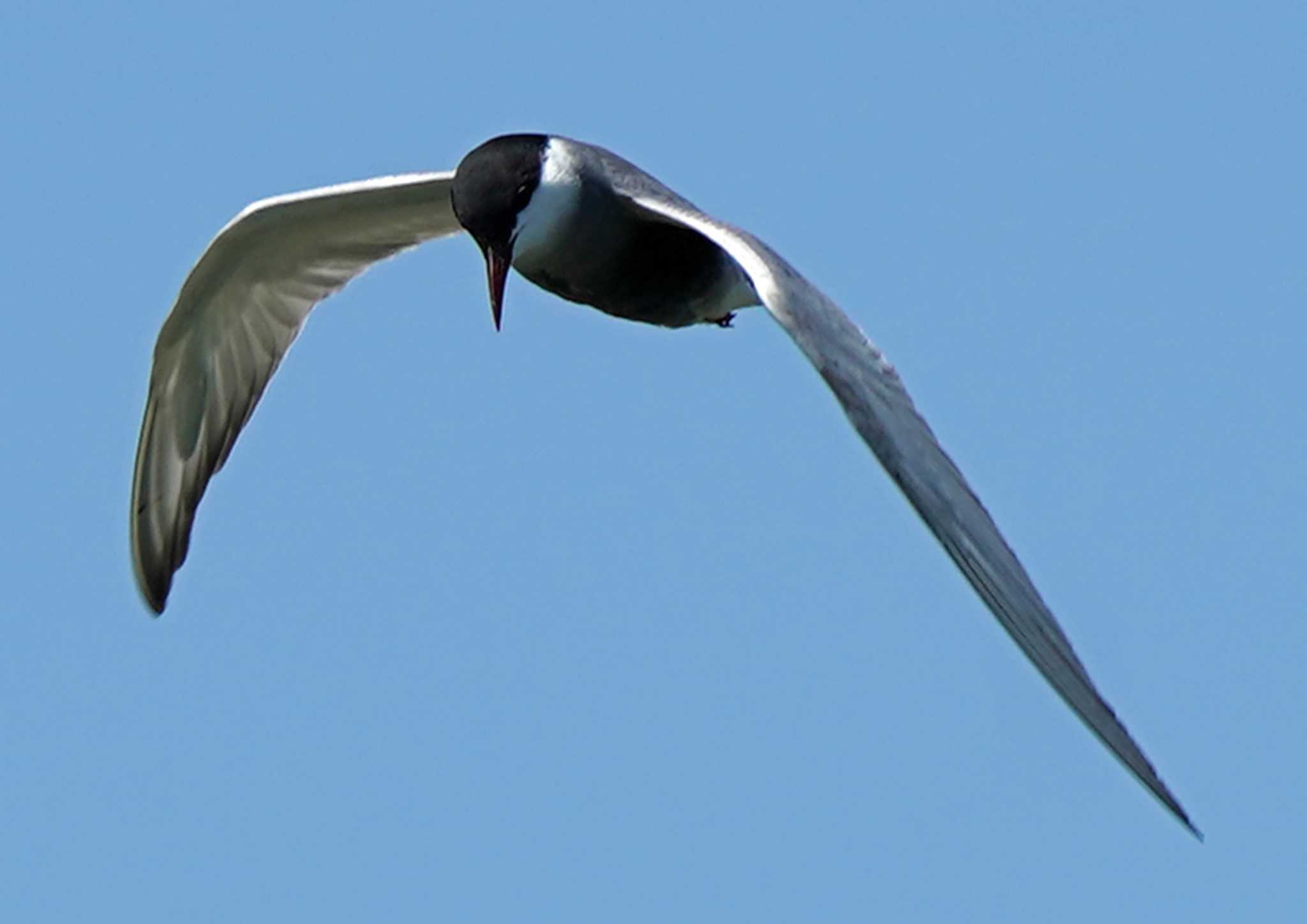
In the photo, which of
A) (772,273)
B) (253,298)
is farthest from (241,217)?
(772,273)

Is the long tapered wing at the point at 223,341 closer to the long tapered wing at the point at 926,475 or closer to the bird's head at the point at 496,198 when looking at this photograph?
the bird's head at the point at 496,198

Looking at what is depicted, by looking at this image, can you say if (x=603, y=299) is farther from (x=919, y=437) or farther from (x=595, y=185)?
(x=919, y=437)

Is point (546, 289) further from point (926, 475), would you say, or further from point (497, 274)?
point (926, 475)

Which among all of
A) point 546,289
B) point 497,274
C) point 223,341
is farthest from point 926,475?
point 223,341

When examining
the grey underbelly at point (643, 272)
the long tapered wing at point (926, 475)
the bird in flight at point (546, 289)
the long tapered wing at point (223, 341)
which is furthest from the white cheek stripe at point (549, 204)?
the long tapered wing at point (223, 341)

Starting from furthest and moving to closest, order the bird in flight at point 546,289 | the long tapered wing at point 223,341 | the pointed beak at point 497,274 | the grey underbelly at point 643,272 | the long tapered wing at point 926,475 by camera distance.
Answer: the long tapered wing at point 223,341
the grey underbelly at point 643,272
the pointed beak at point 497,274
the bird in flight at point 546,289
the long tapered wing at point 926,475

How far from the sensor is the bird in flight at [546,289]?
854cm

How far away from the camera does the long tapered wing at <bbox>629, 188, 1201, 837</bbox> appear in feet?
26.6

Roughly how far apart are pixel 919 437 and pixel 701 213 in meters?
1.95

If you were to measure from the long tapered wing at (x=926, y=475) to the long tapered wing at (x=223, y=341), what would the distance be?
3.27m

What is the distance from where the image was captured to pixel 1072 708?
8016mm

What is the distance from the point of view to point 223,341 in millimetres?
13336

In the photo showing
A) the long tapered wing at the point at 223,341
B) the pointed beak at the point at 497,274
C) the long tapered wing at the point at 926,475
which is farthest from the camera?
the long tapered wing at the point at 223,341

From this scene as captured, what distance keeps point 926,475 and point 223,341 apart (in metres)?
5.49
